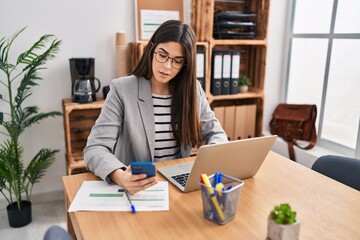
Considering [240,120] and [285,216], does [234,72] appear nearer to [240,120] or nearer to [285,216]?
[240,120]

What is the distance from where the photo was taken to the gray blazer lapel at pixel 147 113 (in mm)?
1525

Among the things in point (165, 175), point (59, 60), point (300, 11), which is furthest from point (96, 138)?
point (300, 11)

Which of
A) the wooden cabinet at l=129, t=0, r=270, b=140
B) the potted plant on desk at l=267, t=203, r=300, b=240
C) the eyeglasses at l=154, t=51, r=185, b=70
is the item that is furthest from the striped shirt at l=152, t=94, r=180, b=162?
the wooden cabinet at l=129, t=0, r=270, b=140

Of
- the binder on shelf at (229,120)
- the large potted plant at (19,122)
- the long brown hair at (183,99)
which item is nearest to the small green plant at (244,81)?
the binder on shelf at (229,120)

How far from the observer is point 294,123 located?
2904 millimetres

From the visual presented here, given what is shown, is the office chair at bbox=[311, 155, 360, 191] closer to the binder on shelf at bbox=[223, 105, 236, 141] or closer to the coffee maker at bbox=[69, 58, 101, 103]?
the binder on shelf at bbox=[223, 105, 236, 141]

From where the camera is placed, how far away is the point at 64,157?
2.69m

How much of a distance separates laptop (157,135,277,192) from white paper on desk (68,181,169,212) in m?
0.10

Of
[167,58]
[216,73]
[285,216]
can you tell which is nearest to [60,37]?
[216,73]

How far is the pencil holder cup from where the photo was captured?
97 cm

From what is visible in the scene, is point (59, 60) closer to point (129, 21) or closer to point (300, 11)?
point (129, 21)

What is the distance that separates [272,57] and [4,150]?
2.40 metres

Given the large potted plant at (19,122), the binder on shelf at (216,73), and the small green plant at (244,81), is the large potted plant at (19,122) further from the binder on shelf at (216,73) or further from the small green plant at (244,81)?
the small green plant at (244,81)

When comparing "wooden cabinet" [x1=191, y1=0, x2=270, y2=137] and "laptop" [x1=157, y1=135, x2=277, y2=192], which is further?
"wooden cabinet" [x1=191, y1=0, x2=270, y2=137]
